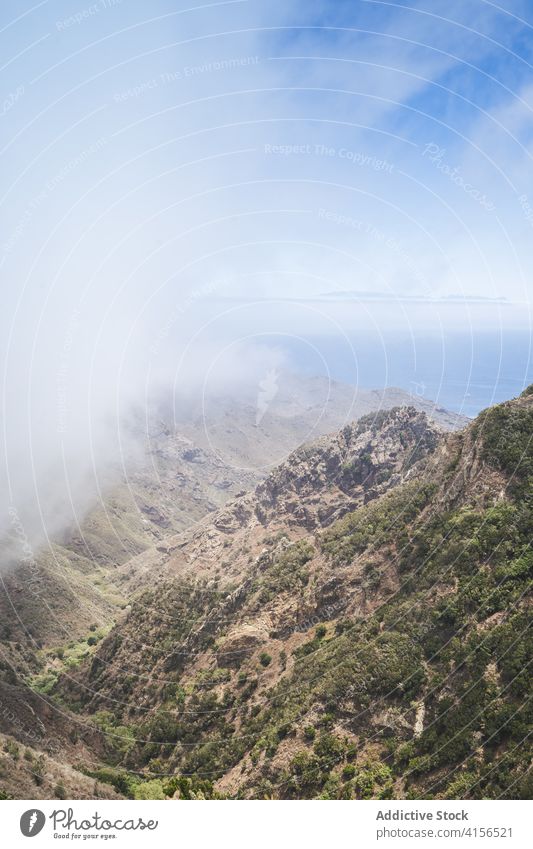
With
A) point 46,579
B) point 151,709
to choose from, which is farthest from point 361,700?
point 46,579

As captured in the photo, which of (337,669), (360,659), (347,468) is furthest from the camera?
(347,468)

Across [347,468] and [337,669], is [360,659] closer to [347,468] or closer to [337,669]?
[337,669]

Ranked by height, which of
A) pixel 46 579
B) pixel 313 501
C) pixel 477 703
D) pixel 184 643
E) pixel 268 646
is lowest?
pixel 46 579

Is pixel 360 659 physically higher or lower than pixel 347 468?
lower

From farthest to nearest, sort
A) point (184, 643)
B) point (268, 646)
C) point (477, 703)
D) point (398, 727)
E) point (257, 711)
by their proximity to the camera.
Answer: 1. point (184, 643)
2. point (268, 646)
3. point (257, 711)
4. point (398, 727)
5. point (477, 703)

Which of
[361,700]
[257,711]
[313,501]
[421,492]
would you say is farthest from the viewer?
[313,501]

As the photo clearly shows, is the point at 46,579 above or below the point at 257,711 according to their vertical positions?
below

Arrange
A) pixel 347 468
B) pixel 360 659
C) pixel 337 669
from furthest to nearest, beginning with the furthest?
1. pixel 347 468
2. pixel 337 669
3. pixel 360 659

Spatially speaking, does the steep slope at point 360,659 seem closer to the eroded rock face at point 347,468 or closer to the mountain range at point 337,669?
the mountain range at point 337,669

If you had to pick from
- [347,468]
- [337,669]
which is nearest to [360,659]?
[337,669]
